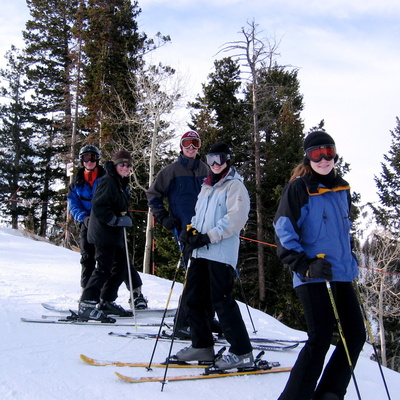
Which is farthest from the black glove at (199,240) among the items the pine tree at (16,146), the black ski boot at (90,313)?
the pine tree at (16,146)

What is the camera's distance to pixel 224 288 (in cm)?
293

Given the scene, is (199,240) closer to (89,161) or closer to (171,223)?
(171,223)

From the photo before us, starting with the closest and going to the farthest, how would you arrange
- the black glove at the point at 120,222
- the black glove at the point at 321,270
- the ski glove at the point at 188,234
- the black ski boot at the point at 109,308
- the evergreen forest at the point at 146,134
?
1. the black glove at the point at 321,270
2. the ski glove at the point at 188,234
3. the black glove at the point at 120,222
4. the black ski boot at the point at 109,308
5. the evergreen forest at the point at 146,134

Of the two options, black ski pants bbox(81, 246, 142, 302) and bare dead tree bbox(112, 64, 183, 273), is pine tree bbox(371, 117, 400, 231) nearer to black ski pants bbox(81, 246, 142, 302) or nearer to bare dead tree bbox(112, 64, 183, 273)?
bare dead tree bbox(112, 64, 183, 273)

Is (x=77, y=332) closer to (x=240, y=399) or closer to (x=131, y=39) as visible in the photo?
(x=240, y=399)

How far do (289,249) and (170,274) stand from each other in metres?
16.6

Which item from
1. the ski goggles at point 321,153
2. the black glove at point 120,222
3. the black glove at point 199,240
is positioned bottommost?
the black glove at point 199,240

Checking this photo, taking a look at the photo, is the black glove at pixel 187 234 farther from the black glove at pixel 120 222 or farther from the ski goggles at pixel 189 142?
the black glove at pixel 120 222

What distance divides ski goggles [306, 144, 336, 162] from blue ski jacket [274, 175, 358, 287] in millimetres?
141

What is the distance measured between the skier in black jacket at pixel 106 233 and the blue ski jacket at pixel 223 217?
1.59 meters

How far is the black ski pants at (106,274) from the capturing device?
14.5 ft

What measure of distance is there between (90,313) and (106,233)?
35.4 inches

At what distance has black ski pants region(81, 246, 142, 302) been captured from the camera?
175 inches

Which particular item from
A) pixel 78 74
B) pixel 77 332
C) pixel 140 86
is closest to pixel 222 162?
pixel 77 332
